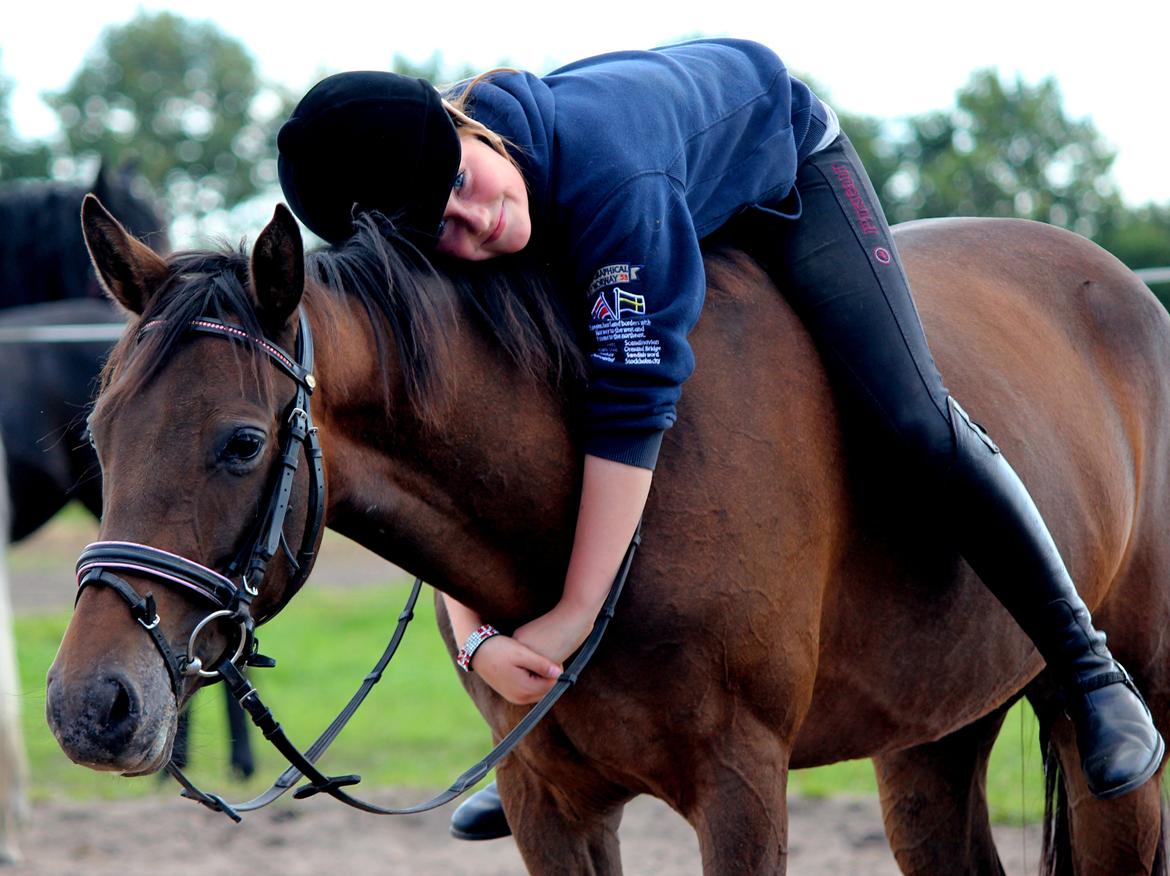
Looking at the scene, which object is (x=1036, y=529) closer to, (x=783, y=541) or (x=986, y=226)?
(x=783, y=541)

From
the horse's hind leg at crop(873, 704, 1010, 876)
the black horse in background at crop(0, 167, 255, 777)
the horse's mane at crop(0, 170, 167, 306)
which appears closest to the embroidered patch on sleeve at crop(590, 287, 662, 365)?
the horse's hind leg at crop(873, 704, 1010, 876)

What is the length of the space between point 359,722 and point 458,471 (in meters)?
5.81

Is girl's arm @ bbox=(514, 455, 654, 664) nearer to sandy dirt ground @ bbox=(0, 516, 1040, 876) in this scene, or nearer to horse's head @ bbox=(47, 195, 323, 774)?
horse's head @ bbox=(47, 195, 323, 774)

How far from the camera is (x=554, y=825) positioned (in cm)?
241

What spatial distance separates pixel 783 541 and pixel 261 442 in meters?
0.89

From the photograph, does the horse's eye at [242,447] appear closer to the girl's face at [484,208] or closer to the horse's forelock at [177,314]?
the horse's forelock at [177,314]

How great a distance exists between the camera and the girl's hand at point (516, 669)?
6.75 ft

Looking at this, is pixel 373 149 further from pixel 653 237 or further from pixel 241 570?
pixel 241 570

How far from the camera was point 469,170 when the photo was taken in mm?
2020

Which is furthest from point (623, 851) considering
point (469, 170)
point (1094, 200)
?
point (1094, 200)

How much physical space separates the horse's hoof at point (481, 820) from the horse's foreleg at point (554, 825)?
1.53 feet

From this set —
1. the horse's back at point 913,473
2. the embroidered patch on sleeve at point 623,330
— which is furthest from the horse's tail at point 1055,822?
the embroidered patch on sleeve at point 623,330

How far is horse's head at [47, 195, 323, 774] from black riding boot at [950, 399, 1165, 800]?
3.83ft

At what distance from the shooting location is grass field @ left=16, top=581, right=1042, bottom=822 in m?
5.57
